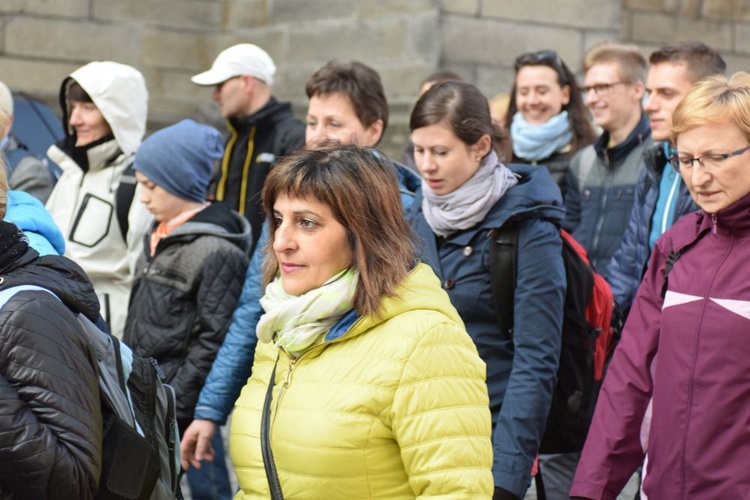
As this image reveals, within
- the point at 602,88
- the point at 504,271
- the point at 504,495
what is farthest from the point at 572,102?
the point at 504,495

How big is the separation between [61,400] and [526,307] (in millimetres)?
1692

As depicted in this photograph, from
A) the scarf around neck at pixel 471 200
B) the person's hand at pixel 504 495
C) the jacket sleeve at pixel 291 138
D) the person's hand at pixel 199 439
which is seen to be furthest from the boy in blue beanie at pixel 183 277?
the jacket sleeve at pixel 291 138

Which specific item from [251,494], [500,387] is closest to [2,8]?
[500,387]

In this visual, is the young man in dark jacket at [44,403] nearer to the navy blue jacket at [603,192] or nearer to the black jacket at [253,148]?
the navy blue jacket at [603,192]

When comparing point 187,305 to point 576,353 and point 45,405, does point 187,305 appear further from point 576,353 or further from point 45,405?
point 45,405

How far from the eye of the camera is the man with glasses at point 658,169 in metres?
5.05

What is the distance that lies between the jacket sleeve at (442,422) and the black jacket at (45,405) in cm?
69

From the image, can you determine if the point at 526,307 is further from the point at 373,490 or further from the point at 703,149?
the point at 373,490

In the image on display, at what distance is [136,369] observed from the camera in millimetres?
3369

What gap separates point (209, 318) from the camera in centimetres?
482

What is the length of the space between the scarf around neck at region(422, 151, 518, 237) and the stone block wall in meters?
5.42

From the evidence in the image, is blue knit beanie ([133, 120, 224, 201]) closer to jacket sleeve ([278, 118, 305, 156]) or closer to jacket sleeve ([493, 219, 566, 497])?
jacket sleeve ([278, 118, 305, 156])

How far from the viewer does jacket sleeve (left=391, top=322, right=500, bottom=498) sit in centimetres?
294

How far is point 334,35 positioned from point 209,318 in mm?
6015
